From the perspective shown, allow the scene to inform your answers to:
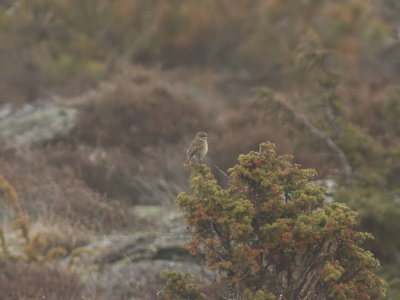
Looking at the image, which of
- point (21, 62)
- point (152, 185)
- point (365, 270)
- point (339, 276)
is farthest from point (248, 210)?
point (21, 62)

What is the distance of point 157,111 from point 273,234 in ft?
20.7

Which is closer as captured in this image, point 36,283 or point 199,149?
point 199,149

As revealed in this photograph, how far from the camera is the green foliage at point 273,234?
2.86 m

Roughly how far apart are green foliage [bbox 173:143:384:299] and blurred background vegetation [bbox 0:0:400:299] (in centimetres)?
97

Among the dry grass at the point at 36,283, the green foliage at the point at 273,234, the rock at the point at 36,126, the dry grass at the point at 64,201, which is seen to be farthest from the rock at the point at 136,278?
the rock at the point at 36,126

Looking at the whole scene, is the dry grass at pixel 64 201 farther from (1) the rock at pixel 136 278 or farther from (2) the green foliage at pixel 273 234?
(2) the green foliage at pixel 273 234

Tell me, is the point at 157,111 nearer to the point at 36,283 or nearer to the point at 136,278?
the point at 136,278

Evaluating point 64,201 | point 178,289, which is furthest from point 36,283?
point 178,289

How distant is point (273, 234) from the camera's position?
114 inches

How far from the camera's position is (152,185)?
6.59m

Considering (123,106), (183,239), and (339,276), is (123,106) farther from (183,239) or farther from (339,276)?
(339,276)

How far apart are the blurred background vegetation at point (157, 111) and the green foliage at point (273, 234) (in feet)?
3.19

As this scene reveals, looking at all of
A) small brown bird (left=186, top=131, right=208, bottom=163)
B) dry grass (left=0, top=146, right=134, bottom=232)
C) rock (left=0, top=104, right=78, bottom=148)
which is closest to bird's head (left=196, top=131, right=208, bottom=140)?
small brown bird (left=186, top=131, right=208, bottom=163)

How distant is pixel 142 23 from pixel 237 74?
3.27 metres
